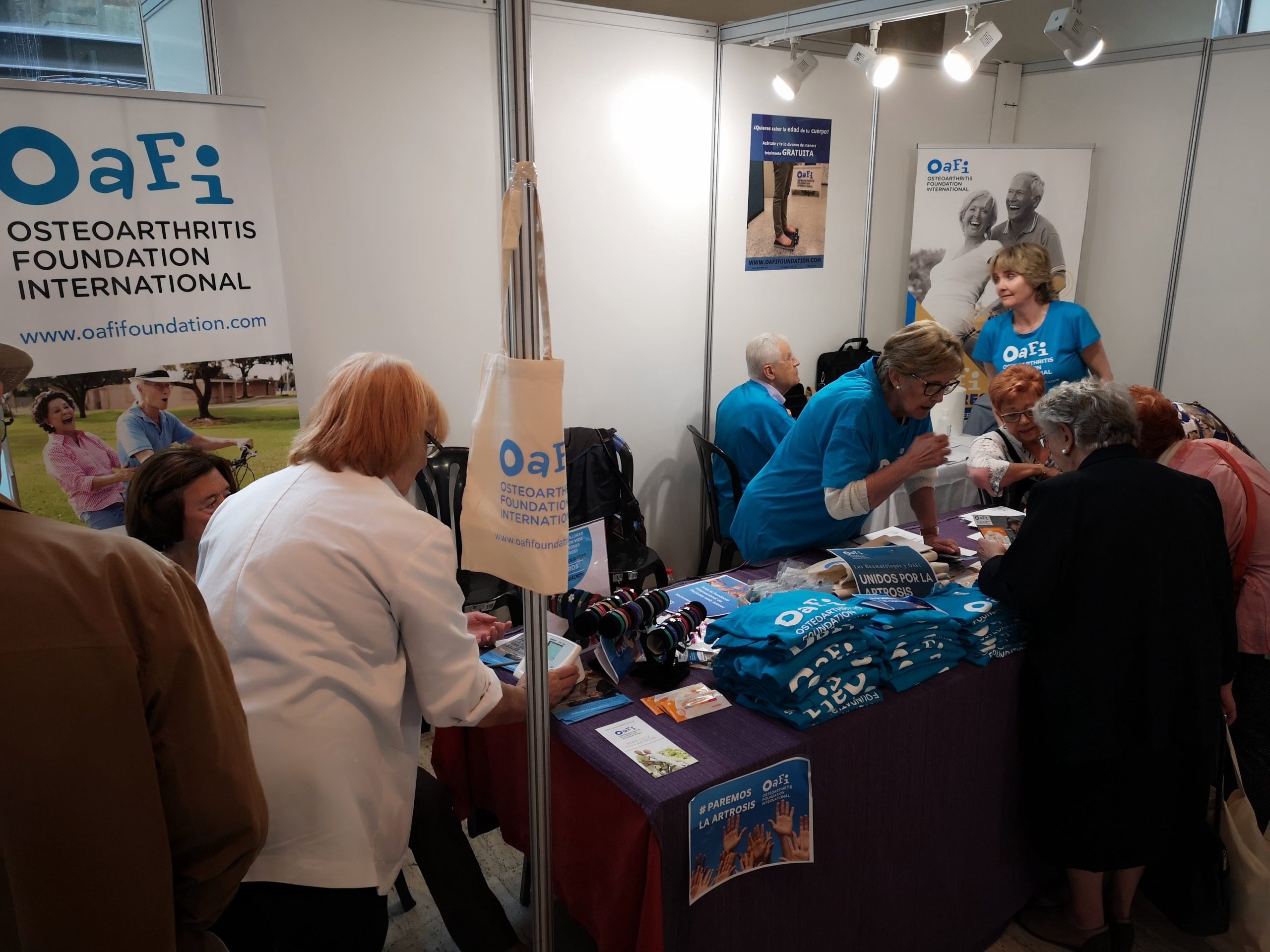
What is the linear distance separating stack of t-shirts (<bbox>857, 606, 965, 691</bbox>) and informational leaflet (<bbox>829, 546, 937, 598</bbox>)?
0.10m

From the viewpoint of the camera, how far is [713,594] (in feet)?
7.48

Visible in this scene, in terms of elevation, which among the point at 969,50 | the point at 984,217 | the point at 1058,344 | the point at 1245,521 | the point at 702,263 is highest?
the point at 969,50

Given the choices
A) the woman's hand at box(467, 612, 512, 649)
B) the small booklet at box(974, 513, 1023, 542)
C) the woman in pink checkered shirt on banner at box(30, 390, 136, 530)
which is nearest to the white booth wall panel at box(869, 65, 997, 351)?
the small booklet at box(974, 513, 1023, 542)

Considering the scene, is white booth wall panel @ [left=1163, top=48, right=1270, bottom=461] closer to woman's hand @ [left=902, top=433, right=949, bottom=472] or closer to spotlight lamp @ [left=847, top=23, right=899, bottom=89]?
spotlight lamp @ [left=847, top=23, right=899, bottom=89]

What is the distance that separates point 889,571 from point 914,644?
244 millimetres

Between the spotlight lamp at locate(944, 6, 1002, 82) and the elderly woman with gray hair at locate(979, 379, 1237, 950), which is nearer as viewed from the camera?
the elderly woman with gray hair at locate(979, 379, 1237, 950)

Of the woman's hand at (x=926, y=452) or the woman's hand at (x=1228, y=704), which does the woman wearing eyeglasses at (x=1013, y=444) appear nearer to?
the woman's hand at (x=926, y=452)

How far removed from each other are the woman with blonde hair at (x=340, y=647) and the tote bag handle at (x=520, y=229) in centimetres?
34

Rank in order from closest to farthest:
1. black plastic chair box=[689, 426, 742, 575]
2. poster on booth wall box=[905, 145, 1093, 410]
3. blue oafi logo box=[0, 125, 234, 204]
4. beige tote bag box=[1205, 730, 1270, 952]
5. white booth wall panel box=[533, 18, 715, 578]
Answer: beige tote bag box=[1205, 730, 1270, 952]
blue oafi logo box=[0, 125, 234, 204]
white booth wall panel box=[533, 18, 715, 578]
black plastic chair box=[689, 426, 742, 575]
poster on booth wall box=[905, 145, 1093, 410]

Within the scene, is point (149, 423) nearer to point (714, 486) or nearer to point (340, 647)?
point (340, 647)

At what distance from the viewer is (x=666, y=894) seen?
1.48 metres

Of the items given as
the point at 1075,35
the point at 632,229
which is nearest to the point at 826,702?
the point at 1075,35

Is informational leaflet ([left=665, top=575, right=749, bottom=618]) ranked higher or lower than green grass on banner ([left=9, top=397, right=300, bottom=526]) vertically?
lower

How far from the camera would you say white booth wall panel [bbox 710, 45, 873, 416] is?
4.22m
